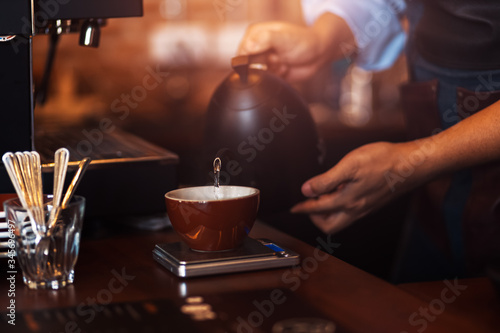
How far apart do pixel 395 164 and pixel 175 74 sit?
9.43 feet

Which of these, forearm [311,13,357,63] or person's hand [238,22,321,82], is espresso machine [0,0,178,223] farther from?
forearm [311,13,357,63]

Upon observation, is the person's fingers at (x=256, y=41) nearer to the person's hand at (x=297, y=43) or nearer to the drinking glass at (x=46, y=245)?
the person's hand at (x=297, y=43)

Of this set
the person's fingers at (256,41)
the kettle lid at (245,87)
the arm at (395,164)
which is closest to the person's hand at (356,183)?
the arm at (395,164)

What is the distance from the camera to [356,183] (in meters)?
1.08

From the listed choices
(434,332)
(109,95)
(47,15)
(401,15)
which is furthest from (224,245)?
(109,95)

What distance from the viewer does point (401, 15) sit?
64.0 inches

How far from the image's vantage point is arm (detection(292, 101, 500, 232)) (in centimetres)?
105

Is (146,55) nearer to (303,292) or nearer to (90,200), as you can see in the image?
(90,200)

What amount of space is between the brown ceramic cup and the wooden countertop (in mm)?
52

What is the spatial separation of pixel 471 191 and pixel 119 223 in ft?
2.25

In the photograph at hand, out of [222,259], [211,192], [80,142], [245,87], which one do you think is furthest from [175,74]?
[222,259]

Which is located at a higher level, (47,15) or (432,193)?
(47,15)

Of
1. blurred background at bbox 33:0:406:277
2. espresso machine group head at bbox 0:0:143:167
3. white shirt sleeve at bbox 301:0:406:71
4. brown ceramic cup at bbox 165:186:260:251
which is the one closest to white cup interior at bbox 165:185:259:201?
brown ceramic cup at bbox 165:186:260:251

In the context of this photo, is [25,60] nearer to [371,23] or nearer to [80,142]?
[80,142]
